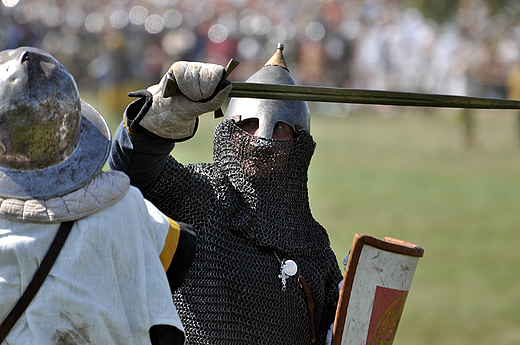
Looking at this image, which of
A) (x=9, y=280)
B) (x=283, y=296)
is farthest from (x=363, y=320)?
(x=9, y=280)

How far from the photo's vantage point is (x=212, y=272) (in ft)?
8.38

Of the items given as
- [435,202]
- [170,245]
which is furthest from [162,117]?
[435,202]

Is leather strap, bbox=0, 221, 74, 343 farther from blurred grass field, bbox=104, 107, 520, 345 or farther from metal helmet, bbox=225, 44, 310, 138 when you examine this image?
blurred grass field, bbox=104, 107, 520, 345

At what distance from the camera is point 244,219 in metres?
2.67

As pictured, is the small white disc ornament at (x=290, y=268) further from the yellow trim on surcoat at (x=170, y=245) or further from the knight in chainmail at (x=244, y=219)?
the yellow trim on surcoat at (x=170, y=245)

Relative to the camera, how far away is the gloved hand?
6.86ft

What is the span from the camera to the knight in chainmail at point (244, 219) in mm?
2328

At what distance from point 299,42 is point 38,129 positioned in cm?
1657

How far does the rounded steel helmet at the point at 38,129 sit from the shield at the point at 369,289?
1.27 metres

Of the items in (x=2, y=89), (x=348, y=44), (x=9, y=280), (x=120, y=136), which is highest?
(x=348, y=44)

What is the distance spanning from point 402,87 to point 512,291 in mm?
10306

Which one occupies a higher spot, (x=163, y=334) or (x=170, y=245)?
(x=170, y=245)

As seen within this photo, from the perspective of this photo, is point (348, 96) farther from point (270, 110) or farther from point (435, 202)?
point (435, 202)

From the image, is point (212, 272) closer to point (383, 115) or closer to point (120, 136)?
point (120, 136)
